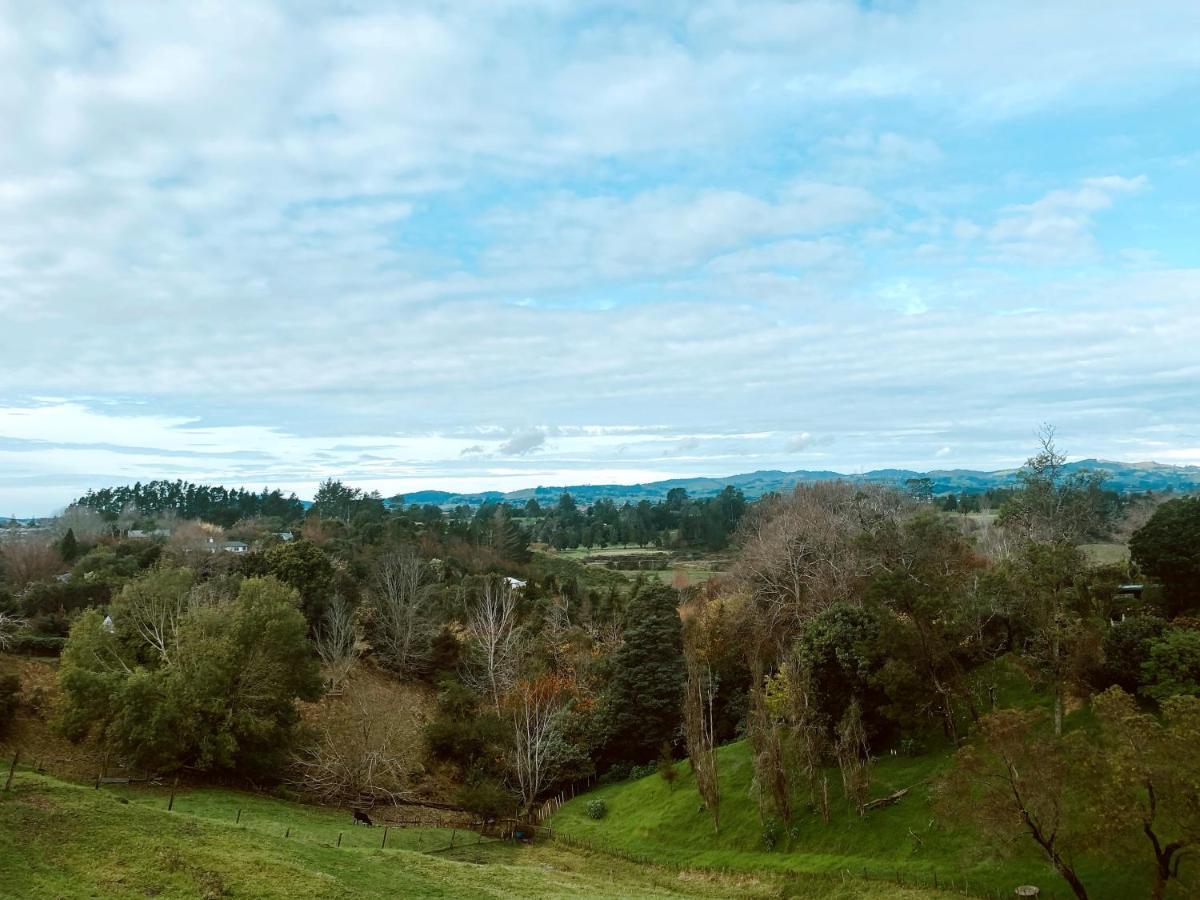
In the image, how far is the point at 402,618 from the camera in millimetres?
56781

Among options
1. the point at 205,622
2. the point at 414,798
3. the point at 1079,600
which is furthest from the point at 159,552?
the point at 1079,600

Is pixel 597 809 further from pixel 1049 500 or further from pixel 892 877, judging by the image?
pixel 1049 500

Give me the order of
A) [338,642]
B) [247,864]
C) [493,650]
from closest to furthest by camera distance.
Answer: [247,864] < [493,650] < [338,642]

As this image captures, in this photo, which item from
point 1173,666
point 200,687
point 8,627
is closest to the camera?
point 1173,666

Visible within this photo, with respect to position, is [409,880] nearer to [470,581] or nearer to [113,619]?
[113,619]

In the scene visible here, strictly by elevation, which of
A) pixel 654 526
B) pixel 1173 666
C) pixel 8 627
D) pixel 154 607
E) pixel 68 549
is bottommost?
pixel 8 627

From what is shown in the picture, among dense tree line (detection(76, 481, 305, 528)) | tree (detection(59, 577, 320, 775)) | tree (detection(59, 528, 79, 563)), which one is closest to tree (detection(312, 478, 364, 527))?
dense tree line (detection(76, 481, 305, 528))

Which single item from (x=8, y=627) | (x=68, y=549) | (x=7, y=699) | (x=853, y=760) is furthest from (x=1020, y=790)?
(x=68, y=549)

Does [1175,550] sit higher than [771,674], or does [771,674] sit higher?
[1175,550]

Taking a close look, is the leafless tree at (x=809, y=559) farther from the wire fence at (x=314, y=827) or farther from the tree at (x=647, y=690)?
the wire fence at (x=314, y=827)

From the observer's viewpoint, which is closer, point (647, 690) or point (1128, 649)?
point (1128, 649)

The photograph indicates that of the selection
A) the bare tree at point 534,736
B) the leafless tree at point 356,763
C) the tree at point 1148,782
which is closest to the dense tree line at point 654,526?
the bare tree at point 534,736

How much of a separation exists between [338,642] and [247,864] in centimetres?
3146

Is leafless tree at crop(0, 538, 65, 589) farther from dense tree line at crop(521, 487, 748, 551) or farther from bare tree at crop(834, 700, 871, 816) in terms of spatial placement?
dense tree line at crop(521, 487, 748, 551)
